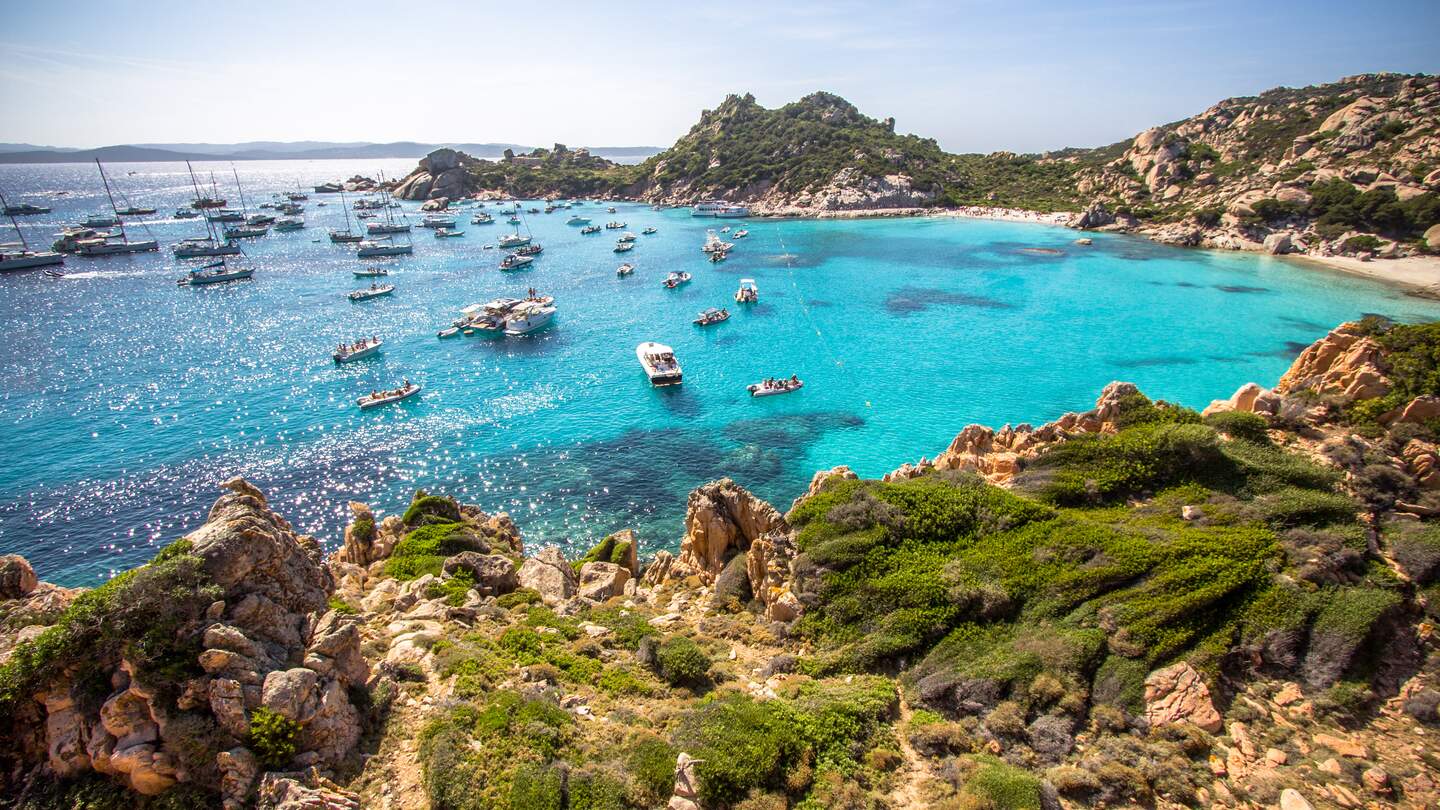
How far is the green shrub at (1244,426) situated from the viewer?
22.8 meters

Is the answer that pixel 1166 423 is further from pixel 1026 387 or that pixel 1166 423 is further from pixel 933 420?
pixel 1026 387

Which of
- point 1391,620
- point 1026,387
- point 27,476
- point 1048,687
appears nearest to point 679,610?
point 1048,687

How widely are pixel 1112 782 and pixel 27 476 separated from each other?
54.4 meters

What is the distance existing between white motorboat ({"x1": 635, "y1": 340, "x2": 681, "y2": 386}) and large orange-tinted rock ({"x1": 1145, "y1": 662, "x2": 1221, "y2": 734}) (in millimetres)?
38702

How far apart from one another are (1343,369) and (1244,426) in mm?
6949

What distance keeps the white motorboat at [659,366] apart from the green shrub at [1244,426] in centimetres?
3496

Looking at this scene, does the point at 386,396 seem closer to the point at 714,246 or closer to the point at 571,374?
the point at 571,374

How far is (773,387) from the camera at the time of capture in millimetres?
47281

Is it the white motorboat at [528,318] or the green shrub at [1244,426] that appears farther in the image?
the white motorboat at [528,318]

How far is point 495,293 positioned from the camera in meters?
80.4

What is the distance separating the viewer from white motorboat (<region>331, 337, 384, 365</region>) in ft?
178

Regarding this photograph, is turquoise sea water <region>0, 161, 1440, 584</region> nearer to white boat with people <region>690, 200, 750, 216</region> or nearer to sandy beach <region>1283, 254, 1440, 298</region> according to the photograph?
sandy beach <region>1283, 254, 1440, 298</region>

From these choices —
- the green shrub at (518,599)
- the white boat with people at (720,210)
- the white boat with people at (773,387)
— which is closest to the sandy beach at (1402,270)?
the white boat with people at (773,387)

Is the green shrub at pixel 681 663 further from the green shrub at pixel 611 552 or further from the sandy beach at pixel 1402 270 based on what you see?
the sandy beach at pixel 1402 270
